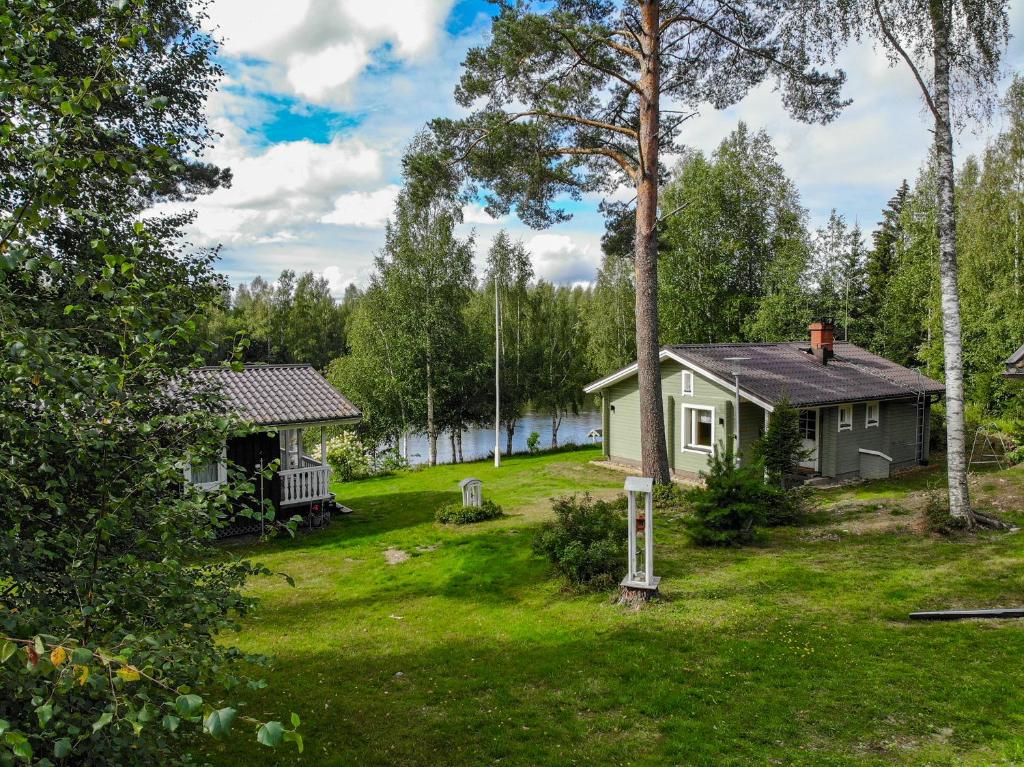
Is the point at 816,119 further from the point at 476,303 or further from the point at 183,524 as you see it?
the point at 476,303

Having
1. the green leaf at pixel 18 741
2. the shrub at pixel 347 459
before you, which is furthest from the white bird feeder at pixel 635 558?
the shrub at pixel 347 459

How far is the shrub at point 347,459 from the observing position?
21922 millimetres

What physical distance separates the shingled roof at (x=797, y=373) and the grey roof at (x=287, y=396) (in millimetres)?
9385

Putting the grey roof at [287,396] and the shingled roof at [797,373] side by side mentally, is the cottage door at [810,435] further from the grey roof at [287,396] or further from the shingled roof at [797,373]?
the grey roof at [287,396]

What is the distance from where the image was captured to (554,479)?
18.7 metres

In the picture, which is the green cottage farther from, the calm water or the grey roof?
the calm water

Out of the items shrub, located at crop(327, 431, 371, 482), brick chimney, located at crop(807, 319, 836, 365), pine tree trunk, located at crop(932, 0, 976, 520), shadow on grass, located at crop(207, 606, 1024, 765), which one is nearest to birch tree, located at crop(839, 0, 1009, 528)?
pine tree trunk, located at crop(932, 0, 976, 520)

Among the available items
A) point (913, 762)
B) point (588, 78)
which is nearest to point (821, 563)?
point (913, 762)

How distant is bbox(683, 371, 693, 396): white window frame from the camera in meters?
18.2

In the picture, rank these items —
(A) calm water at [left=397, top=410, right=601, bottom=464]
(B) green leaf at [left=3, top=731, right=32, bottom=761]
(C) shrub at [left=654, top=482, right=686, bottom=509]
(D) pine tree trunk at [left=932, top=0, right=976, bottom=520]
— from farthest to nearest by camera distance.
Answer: (A) calm water at [left=397, top=410, right=601, bottom=464] < (C) shrub at [left=654, top=482, right=686, bottom=509] < (D) pine tree trunk at [left=932, top=0, right=976, bottom=520] < (B) green leaf at [left=3, top=731, right=32, bottom=761]

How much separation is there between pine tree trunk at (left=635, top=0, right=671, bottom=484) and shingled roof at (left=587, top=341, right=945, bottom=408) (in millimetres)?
3302

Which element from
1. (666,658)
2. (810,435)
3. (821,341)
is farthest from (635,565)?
(821,341)

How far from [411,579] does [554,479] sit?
917 cm

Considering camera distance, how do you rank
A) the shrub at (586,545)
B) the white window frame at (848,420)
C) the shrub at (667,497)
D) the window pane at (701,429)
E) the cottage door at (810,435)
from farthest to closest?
the window pane at (701,429) → the white window frame at (848,420) → the cottage door at (810,435) → the shrub at (667,497) → the shrub at (586,545)
